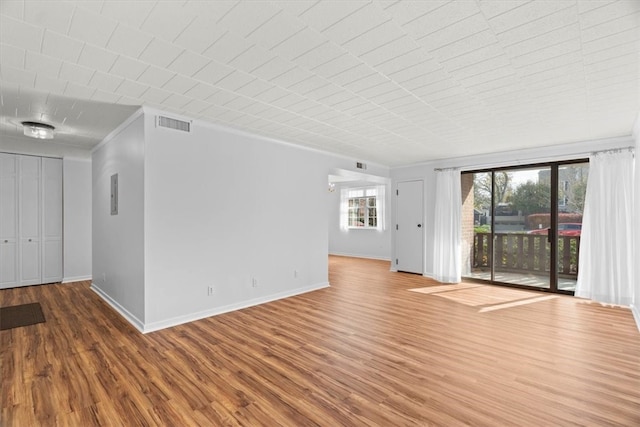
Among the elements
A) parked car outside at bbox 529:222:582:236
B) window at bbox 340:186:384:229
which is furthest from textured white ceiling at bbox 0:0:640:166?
window at bbox 340:186:384:229

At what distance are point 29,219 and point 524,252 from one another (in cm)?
990

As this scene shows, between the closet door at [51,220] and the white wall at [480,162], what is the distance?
7553 millimetres

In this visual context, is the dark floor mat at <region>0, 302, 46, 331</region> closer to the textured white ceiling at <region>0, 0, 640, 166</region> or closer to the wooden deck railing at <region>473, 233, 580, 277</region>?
the textured white ceiling at <region>0, 0, 640, 166</region>

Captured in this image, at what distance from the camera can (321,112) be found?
3779 millimetres

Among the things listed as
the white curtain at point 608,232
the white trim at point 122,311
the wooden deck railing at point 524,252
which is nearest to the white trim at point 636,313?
the white curtain at point 608,232

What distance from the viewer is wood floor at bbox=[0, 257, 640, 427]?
6.92ft

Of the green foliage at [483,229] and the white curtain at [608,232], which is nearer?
the white curtain at [608,232]

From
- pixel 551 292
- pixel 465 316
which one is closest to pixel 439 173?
pixel 551 292

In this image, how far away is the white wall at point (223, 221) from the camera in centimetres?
376

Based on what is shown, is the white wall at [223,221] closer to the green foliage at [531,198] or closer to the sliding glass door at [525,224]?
the sliding glass door at [525,224]

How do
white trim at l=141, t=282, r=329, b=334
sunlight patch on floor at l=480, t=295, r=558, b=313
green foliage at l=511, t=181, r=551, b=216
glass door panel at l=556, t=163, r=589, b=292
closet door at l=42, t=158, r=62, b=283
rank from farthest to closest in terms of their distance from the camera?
closet door at l=42, t=158, r=62, b=283
green foliage at l=511, t=181, r=551, b=216
glass door panel at l=556, t=163, r=589, b=292
sunlight patch on floor at l=480, t=295, r=558, b=313
white trim at l=141, t=282, r=329, b=334

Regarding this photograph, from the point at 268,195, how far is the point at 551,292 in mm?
5409

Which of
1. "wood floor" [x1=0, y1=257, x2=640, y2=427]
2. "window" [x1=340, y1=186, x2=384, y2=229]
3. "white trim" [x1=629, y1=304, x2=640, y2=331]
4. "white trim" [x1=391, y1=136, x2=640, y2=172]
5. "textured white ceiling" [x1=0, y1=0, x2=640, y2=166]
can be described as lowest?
"wood floor" [x1=0, y1=257, x2=640, y2=427]

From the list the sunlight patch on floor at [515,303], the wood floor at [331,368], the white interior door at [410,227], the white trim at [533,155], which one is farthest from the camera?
the white interior door at [410,227]
